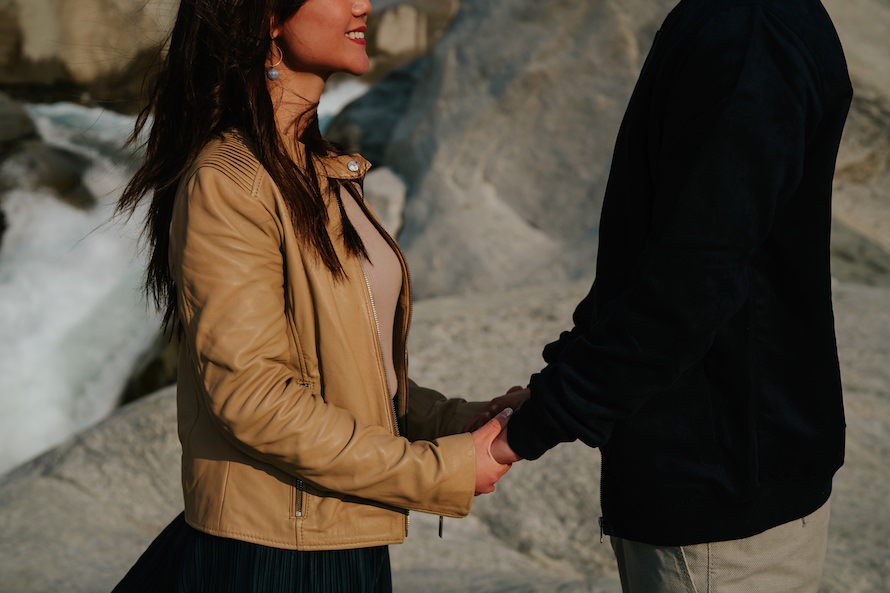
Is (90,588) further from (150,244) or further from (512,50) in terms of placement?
(512,50)

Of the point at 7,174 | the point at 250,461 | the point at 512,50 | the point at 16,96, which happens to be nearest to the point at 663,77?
the point at 250,461

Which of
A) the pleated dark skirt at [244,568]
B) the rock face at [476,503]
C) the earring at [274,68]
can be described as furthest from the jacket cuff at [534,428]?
the rock face at [476,503]

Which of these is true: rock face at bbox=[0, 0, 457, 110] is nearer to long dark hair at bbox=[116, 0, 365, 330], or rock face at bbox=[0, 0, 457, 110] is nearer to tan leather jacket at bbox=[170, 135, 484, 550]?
long dark hair at bbox=[116, 0, 365, 330]

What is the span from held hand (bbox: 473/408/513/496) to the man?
6cm

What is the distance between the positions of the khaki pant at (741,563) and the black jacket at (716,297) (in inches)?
1.2

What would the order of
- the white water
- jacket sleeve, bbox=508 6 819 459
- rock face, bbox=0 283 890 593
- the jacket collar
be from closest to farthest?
1. jacket sleeve, bbox=508 6 819 459
2. the jacket collar
3. rock face, bbox=0 283 890 593
4. the white water

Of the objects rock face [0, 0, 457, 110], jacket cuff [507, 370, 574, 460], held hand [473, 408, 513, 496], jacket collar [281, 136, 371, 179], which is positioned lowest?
rock face [0, 0, 457, 110]

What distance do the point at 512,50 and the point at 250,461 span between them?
703cm

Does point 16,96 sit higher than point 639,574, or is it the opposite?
point 639,574

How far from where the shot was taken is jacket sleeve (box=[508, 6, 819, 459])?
5.18ft

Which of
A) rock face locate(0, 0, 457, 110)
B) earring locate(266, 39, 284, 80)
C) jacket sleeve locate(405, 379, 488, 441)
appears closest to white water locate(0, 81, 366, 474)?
rock face locate(0, 0, 457, 110)

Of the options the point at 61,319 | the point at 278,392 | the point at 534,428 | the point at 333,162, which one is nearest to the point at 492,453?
the point at 534,428

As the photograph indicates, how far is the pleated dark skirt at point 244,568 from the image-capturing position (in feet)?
6.17

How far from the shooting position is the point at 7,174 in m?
10.2
